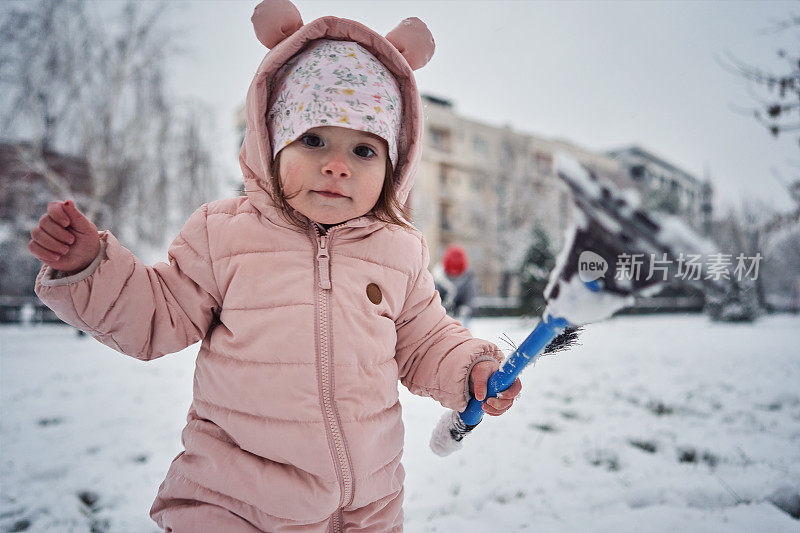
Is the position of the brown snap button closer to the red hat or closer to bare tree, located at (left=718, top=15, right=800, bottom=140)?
bare tree, located at (left=718, top=15, right=800, bottom=140)

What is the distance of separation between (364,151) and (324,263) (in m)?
0.32

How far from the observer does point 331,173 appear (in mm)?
1105

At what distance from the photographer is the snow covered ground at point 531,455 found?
5.98ft

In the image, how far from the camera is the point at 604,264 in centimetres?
70

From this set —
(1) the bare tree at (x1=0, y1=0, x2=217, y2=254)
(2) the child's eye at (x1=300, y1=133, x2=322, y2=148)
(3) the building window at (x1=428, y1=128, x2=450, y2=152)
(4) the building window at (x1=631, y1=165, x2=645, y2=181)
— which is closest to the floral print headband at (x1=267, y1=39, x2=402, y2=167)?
(2) the child's eye at (x1=300, y1=133, x2=322, y2=148)

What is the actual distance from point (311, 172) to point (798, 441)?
3.49 meters

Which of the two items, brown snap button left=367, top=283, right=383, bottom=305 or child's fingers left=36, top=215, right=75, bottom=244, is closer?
child's fingers left=36, top=215, right=75, bottom=244

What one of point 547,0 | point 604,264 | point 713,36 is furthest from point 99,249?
point 713,36

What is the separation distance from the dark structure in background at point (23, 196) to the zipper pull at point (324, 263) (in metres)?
8.44

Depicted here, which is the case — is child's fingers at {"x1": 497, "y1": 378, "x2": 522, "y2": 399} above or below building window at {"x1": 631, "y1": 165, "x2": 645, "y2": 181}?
below

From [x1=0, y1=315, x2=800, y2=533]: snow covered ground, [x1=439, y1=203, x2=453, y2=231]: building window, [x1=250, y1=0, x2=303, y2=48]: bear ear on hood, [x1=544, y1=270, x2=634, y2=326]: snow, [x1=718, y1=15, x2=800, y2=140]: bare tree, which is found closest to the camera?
[x1=544, y1=270, x2=634, y2=326]: snow

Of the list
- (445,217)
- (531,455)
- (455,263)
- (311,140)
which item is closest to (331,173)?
(311,140)

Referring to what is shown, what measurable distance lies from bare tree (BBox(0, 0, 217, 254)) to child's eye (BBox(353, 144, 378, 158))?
8853mm

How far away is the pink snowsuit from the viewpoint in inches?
41.8
